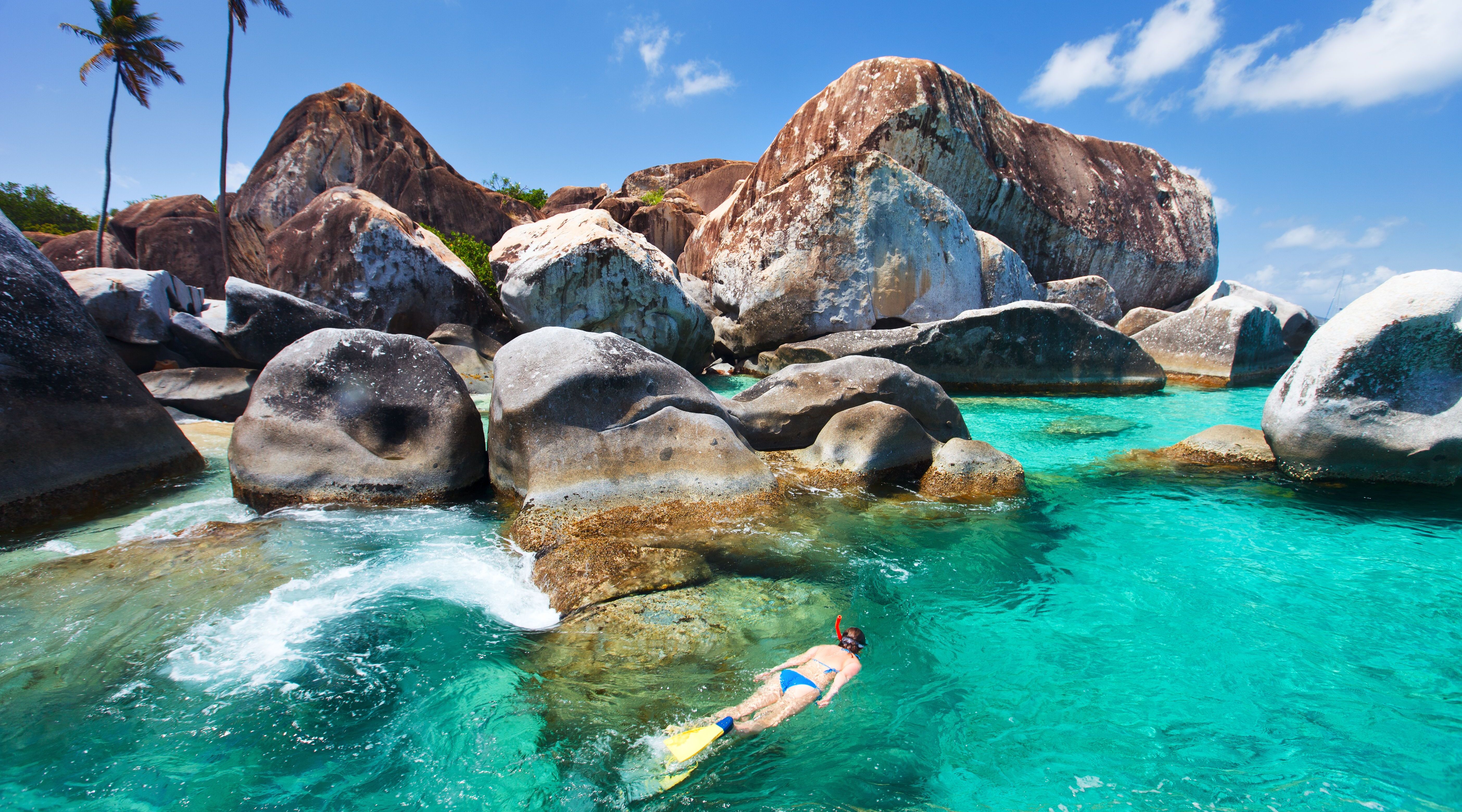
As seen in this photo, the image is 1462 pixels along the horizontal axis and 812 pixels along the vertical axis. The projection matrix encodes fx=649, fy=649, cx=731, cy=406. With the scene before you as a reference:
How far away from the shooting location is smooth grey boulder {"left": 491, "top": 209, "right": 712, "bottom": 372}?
12281 mm

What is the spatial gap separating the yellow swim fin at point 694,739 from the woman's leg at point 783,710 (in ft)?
0.35

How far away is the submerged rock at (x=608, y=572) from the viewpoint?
3.94m

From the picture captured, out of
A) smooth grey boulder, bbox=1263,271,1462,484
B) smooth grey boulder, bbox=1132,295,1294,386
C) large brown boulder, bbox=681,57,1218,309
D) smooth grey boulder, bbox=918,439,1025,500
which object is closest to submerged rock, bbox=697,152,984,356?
large brown boulder, bbox=681,57,1218,309

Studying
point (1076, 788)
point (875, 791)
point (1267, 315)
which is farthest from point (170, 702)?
point (1267, 315)

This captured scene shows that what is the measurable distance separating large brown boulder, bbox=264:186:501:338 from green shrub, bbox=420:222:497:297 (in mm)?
1383

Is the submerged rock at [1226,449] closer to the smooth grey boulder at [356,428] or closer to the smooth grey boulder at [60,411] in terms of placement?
the smooth grey boulder at [356,428]

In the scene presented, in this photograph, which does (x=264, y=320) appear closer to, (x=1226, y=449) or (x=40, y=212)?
(x=1226, y=449)

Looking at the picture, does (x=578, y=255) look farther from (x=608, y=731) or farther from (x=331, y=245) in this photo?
(x=608, y=731)

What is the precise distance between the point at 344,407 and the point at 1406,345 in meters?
9.93

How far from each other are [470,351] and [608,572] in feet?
31.0

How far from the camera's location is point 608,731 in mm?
2793

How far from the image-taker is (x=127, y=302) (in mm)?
9805

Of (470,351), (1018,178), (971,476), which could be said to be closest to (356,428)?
(971,476)

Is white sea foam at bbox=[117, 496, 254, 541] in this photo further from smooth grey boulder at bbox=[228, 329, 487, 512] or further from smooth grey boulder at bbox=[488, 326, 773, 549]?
smooth grey boulder at bbox=[488, 326, 773, 549]
